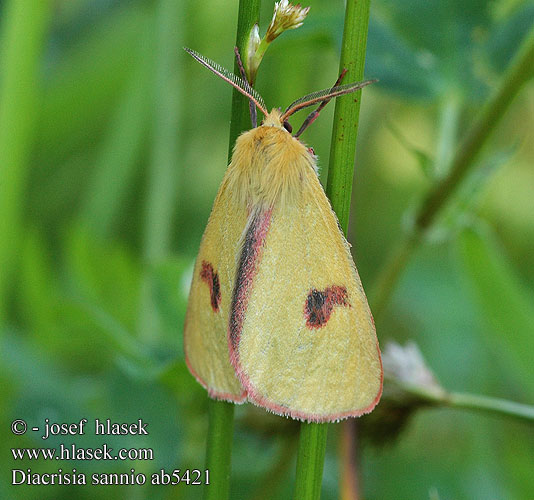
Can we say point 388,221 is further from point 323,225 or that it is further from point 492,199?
point 323,225

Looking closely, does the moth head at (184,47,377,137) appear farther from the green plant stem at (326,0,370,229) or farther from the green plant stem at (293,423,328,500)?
the green plant stem at (293,423,328,500)

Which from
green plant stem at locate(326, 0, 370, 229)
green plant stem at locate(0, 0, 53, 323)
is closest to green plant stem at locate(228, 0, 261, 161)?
green plant stem at locate(326, 0, 370, 229)

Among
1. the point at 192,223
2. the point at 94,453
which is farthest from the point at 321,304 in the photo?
the point at 192,223

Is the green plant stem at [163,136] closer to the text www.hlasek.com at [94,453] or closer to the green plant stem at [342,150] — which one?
the text www.hlasek.com at [94,453]

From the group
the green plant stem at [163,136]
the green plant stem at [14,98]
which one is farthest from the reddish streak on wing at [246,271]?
the green plant stem at [163,136]

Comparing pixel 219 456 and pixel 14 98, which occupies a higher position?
pixel 14 98

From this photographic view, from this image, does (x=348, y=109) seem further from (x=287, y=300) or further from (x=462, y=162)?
(x=462, y=162)
